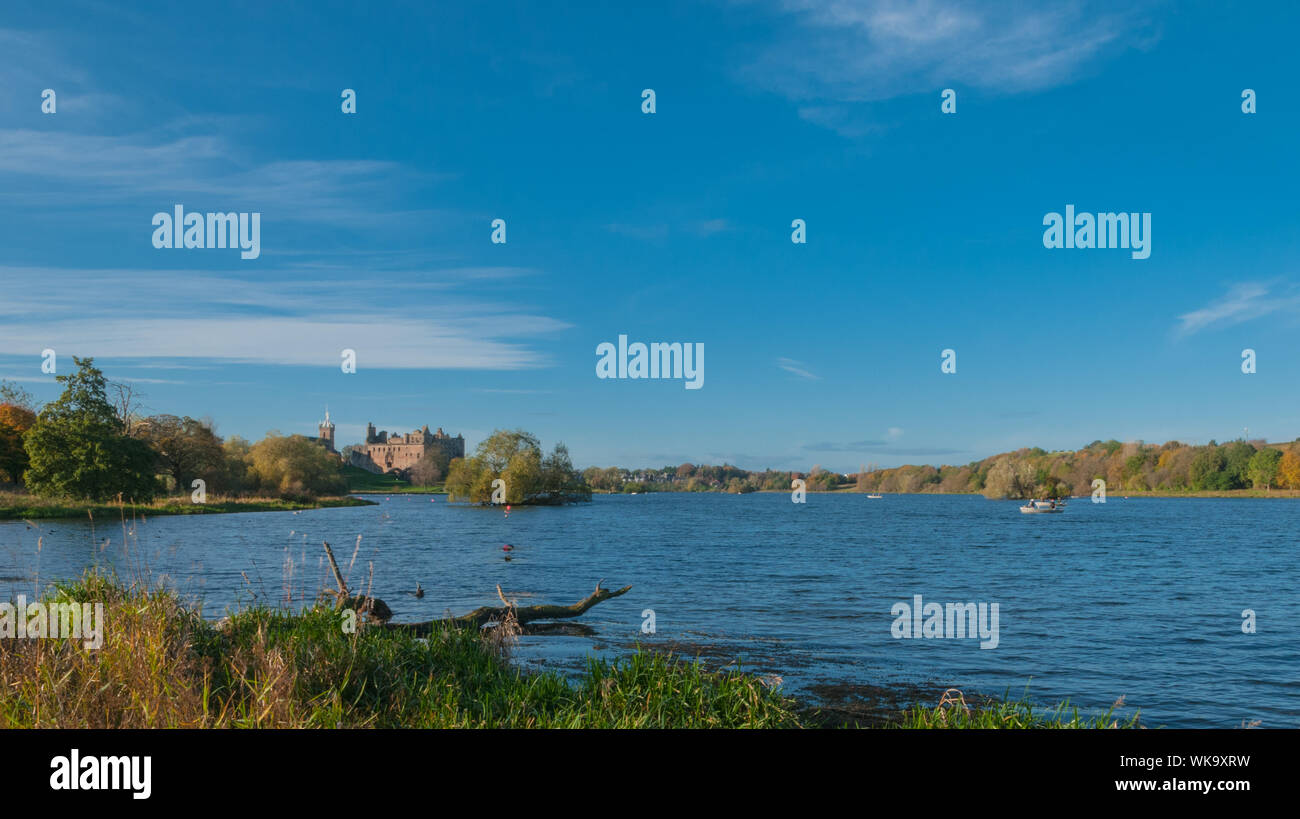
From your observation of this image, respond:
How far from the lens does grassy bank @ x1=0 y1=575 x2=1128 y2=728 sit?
8.76m

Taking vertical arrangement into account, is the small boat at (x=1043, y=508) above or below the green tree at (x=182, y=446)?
below

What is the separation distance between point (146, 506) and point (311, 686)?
307ft

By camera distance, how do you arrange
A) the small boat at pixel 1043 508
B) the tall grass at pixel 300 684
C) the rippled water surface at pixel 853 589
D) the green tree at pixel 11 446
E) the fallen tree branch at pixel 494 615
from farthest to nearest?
the small boat at pixel 1043 508
the green tree at pixel 11 446
the rippled water surface at pixel 853 589
the fallen tree branch at pixel 494 615
the tall grass at pixel 300 684

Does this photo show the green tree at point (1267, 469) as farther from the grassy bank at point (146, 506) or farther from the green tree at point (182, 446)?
the green tree at point (182, 446)

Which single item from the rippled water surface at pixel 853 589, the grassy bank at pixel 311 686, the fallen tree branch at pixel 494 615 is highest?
the grassy bank at pixel 311 686

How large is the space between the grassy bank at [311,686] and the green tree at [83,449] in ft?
260

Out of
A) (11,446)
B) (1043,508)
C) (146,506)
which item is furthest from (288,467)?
(1043,508)

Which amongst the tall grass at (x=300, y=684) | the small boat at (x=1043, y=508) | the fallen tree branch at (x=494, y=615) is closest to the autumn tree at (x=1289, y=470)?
the small boat at (x=1043, y=508)

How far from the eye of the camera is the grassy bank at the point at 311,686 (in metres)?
8.76

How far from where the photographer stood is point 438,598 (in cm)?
3033

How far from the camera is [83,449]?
77938 millimetres

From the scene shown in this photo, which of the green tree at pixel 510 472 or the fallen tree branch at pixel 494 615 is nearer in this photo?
the fallen tree branch at pixel 494 615
